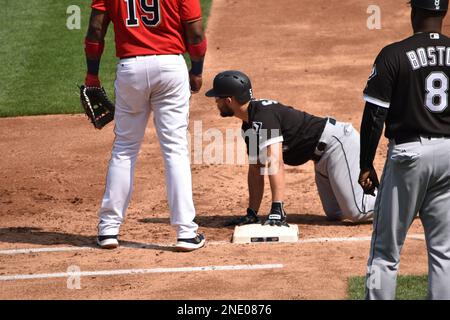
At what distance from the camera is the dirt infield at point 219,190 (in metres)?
7.15

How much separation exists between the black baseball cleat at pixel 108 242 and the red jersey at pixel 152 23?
136 cm

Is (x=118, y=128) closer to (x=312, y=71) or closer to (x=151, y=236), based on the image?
(x=151, y=236)

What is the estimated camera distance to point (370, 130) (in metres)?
5.81

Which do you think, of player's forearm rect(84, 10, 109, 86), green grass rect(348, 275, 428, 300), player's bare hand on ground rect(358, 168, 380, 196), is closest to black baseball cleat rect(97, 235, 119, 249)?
player's forearm rect(84, 10, 109, 86)

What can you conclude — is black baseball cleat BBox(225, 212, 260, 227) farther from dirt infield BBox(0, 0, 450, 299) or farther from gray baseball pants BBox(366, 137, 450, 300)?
gray baseball pants BBox(366, 137, 450, 300)

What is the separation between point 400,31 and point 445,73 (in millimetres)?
8781

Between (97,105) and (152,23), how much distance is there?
991 millimetres

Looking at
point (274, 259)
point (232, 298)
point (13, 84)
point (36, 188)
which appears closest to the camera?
point (232, 298)

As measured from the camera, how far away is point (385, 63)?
5.70 metres

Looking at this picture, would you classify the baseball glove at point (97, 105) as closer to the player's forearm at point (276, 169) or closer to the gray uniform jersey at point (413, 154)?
the player's forearm at point (276, 169)

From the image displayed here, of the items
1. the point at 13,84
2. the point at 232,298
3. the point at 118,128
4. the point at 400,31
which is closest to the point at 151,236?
the point at 118,128

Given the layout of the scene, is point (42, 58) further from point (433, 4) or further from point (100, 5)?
point (433, 4)

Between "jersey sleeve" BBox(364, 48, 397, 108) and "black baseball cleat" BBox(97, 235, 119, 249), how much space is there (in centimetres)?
288

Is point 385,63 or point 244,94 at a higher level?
point 385,63
